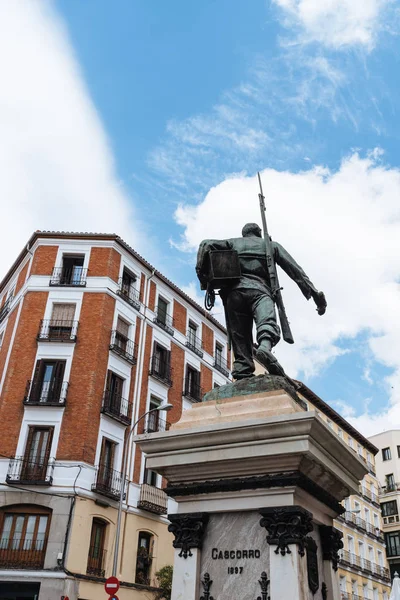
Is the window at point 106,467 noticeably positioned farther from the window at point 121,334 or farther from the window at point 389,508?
the window at point 389,508

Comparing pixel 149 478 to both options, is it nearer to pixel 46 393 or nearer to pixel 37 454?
pixel 37 454

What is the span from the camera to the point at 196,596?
4.43m

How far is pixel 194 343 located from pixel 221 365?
3492mm

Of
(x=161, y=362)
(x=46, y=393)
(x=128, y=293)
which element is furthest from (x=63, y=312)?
(x=161, y=362)

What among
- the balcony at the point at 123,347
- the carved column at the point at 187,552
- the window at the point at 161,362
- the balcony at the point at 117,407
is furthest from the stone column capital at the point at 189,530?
the window at the point at 161,362

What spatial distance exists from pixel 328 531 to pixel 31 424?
23189 millimetres

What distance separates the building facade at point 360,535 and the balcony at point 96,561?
22710 mm

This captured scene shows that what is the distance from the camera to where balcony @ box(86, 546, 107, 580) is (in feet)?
80.0

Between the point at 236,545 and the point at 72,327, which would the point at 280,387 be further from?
the point at 72,327

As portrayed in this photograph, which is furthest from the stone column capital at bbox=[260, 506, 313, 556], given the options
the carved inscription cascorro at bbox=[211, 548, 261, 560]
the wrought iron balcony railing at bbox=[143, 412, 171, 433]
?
the wrought iron balcony railing at bbox=[143, 412, 171, 433]

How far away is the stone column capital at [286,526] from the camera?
418 cm

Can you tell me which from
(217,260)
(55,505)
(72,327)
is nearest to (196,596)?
(217,260)

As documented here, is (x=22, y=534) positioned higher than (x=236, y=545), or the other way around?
(x=22, y=534)

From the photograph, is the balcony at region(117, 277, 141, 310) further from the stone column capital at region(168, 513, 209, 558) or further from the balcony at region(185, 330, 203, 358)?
the stone column capital at region(168, 513, 209, 558)
